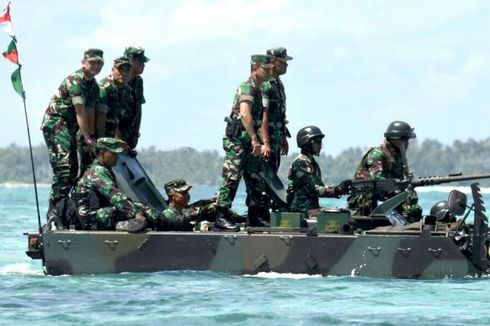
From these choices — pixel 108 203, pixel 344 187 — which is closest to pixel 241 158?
pixel 344 187

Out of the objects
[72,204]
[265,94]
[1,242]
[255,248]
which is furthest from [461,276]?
[1,242]

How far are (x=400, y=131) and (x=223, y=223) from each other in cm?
266

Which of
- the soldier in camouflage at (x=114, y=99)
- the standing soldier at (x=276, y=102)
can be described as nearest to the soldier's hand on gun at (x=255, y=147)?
the standing soldier at (x=276, y=102)

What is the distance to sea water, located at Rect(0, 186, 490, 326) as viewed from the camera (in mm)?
14516

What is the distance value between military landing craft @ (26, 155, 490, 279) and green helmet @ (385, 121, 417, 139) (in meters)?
0.99

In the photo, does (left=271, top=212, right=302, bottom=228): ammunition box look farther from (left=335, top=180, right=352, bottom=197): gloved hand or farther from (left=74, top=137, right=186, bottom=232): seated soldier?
(left=74, top=137, right=186, bottom=232): seated soldier

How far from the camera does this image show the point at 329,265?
55.7ft

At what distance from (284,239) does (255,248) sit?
0.39 m

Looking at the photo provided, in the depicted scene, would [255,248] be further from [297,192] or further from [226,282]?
[297,192]

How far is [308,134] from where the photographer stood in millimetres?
18719

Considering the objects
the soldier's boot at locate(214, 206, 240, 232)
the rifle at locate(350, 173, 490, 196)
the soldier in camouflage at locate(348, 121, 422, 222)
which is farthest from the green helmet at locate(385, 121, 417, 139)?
the soldier's boot at locate(214, 206, 240, 232)

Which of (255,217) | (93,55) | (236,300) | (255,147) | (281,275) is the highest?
(93,55)

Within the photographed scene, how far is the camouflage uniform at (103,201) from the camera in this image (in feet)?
57.3

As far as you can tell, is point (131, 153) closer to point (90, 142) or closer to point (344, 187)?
point (90, 142)
